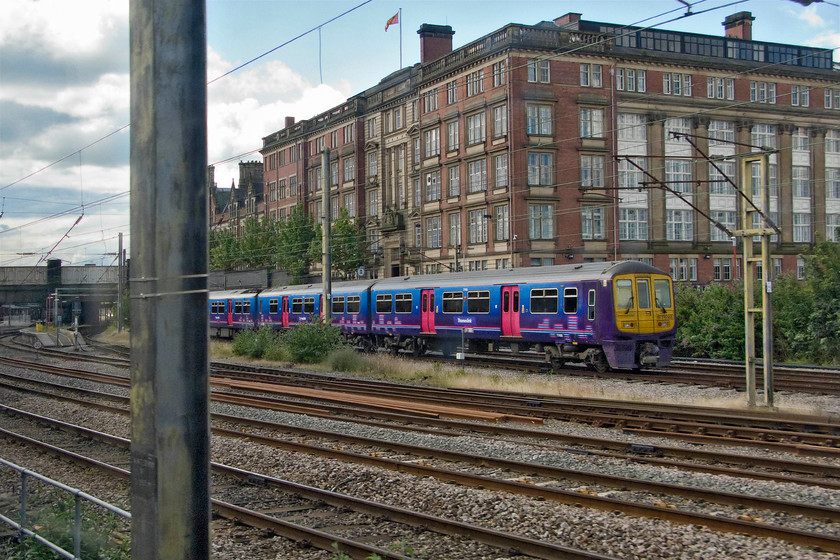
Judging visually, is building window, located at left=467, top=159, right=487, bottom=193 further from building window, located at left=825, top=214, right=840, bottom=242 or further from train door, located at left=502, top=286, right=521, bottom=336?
building window, located at left=825, top=214, right=840, bottom=242

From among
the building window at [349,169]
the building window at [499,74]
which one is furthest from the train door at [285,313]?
the building window at [349,169]

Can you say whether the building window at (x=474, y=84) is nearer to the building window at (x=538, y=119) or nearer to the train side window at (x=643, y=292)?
the building window at (x=538, y=119)

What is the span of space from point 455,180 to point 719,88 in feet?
66.3

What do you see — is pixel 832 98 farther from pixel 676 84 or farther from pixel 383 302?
pixel 383 302

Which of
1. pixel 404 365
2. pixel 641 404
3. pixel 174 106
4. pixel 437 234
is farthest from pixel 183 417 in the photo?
pixel 437 234

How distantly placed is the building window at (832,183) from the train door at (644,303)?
1714 inches

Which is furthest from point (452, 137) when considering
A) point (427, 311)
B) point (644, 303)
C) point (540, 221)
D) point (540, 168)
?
point (644, 303)

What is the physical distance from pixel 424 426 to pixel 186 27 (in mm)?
12472

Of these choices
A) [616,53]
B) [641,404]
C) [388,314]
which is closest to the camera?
[641,404]

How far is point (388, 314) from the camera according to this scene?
34.3m

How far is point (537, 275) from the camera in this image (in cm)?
2695

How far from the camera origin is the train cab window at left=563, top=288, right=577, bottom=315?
987 inches

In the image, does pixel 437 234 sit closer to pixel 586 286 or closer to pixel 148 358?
pixel 586 286

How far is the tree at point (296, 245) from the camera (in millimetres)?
62156
